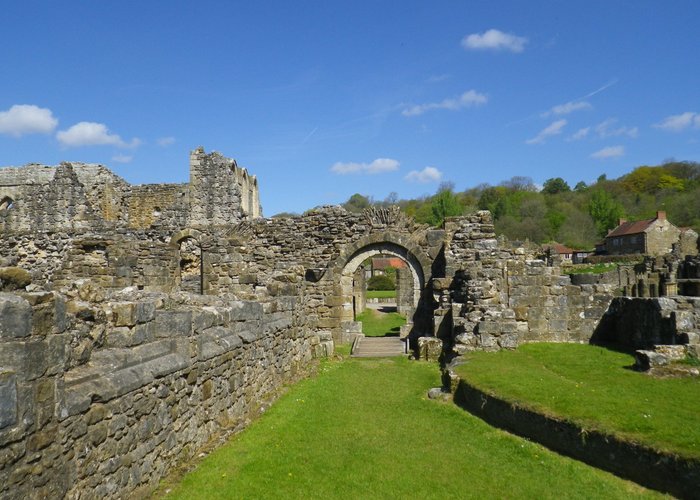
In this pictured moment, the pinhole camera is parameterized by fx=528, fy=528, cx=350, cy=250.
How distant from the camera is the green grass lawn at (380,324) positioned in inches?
821

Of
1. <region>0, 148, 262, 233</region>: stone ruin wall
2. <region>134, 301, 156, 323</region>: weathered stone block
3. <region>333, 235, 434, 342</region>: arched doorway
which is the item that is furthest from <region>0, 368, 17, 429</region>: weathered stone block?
<region>0, 148, 262, 233</region>: stone ruin wall

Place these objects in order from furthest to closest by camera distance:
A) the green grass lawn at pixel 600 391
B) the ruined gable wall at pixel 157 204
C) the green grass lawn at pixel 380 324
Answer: the ruined gable wall at pixel 157 204 < the green grass lawn at pixel 380 324 < the green grass lawn at pixel 600 391

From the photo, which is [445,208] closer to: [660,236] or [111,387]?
[660,236]

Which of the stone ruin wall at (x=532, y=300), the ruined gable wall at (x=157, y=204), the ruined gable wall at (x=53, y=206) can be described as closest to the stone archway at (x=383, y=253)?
the stone ruin wall at (x=532, y=300)

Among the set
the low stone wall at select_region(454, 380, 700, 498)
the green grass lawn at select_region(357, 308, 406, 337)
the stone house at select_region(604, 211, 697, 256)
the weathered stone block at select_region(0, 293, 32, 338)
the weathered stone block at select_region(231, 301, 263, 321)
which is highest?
the stone house at select_region(604, 211, 697, 256)

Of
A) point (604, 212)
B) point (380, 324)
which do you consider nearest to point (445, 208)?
point (604, 212)

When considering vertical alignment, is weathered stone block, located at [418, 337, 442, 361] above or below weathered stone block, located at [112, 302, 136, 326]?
below

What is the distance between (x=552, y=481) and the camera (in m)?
5.57

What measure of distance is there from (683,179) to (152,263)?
329ft

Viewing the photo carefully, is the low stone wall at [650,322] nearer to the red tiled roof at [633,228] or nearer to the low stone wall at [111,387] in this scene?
the low stone wall at [111,387]

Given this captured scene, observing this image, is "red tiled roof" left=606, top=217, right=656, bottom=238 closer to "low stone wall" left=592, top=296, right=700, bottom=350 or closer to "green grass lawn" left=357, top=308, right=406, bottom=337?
"green grass lawn" left=357, top=308, right=406, bottom=337

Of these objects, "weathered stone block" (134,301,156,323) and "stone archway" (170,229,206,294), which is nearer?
"weathered stone block" (134,301,156,323)

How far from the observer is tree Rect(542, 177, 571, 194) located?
10762cm

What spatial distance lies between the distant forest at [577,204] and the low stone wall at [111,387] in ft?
196
